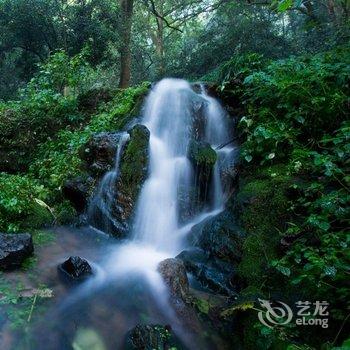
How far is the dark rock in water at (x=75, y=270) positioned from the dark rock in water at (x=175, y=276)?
100cm

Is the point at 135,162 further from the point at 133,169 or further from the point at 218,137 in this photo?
the point at 218,137

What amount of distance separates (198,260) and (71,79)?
724cm

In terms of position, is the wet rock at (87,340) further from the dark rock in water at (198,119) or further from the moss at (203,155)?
the dark rock in water at (198,119)

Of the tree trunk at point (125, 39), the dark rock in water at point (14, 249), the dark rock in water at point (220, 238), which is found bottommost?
the dark rock in water at point (14, 249)

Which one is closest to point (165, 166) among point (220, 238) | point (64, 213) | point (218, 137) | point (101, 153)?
point (101, 153)

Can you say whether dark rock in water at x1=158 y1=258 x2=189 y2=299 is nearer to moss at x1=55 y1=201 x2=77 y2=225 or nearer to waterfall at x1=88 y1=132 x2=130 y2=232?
waterfall at x1=88 y1=132 x2=130 y2=232

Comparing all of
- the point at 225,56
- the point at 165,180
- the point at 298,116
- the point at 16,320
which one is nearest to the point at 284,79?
the point at 298,116

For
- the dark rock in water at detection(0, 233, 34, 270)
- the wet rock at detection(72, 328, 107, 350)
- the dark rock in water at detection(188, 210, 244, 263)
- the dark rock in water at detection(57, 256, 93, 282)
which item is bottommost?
the wet rock at detection(72, 328, 107, 350)

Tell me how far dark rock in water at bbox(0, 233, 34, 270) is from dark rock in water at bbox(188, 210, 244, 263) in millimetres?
2501

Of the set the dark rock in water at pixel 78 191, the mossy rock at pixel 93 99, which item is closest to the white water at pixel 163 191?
the dark rock in water at pixel 78 191

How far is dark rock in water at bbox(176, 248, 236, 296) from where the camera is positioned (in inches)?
177

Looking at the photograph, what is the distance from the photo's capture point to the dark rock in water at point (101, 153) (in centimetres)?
672

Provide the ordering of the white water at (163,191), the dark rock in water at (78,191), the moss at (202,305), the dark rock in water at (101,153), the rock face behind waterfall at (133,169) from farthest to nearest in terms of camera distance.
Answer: the dark rock in water at (101,153), the dark rock in water at (78,191), the rock face behind waterfall at (133,169), the white water at (163,191), the moss at (202,305)

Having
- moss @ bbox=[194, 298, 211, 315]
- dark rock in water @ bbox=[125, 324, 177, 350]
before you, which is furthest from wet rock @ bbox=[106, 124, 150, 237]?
dark rock in water @ bbox=[125, 324, 177, 350]
